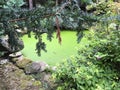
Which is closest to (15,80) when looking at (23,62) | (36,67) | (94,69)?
(36,67)

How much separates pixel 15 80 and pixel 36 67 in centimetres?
50

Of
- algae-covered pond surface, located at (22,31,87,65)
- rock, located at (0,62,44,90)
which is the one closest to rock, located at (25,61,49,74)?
rock, located at (0,62,44,90)

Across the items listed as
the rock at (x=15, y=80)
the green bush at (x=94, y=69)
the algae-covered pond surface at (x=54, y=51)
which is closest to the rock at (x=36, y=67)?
the rock at (x=15, y=80)

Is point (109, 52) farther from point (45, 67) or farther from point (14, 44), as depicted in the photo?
point (14, 44)

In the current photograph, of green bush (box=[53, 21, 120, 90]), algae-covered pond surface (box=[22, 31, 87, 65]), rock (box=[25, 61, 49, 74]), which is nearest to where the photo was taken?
green bush (box=[53, 21, 120, 90])

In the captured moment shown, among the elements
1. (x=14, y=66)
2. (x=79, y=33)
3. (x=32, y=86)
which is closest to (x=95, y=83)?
(x=32, y=86)

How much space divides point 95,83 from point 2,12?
1743mm

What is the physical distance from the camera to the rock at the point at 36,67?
13.6 ft

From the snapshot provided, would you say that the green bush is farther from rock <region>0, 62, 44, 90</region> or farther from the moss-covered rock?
the moss-covered rock

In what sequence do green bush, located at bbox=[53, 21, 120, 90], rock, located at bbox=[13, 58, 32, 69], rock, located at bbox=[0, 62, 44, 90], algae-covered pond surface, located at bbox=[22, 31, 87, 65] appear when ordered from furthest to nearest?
1. algae-covered pond surface, located at bbox=[22, 31, 87, 65]
2. rock, located at bbox=[13, 58, 32, 69]
3. rock, located at bbox=[0, 62, 44, 90]
4. green bush, located at bbox=[53, 21, 120, 90]

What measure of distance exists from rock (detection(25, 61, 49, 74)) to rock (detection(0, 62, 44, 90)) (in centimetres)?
12

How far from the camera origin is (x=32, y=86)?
3592 millimetres

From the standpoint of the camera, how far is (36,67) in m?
4.20

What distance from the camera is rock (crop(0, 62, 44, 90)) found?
3.59m
